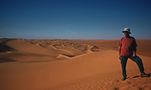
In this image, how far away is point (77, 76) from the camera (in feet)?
37.9

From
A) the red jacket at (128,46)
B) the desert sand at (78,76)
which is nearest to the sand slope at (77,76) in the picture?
the desert sand at (78,76)

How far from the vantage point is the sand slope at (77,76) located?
27.5 ft

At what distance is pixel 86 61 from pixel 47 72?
3043 mm

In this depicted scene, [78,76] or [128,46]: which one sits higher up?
[128,46]

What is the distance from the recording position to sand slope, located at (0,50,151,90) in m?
8.38

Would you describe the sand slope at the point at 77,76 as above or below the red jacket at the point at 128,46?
below

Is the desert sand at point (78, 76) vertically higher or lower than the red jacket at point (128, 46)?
lower

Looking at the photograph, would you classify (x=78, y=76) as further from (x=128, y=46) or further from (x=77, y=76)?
(x=128, y=46)

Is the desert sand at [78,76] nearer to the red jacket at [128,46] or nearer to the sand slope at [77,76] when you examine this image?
the sand slope at [77,76]

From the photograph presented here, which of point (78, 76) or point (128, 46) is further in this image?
point (78, 76)

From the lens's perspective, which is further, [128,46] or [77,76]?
[77,76]

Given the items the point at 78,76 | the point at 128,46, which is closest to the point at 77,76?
the point at 78,76

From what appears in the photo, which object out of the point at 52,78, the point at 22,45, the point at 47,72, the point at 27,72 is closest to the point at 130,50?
the point at 52,78

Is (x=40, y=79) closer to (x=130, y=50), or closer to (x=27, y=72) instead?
(x=27, y=72)
